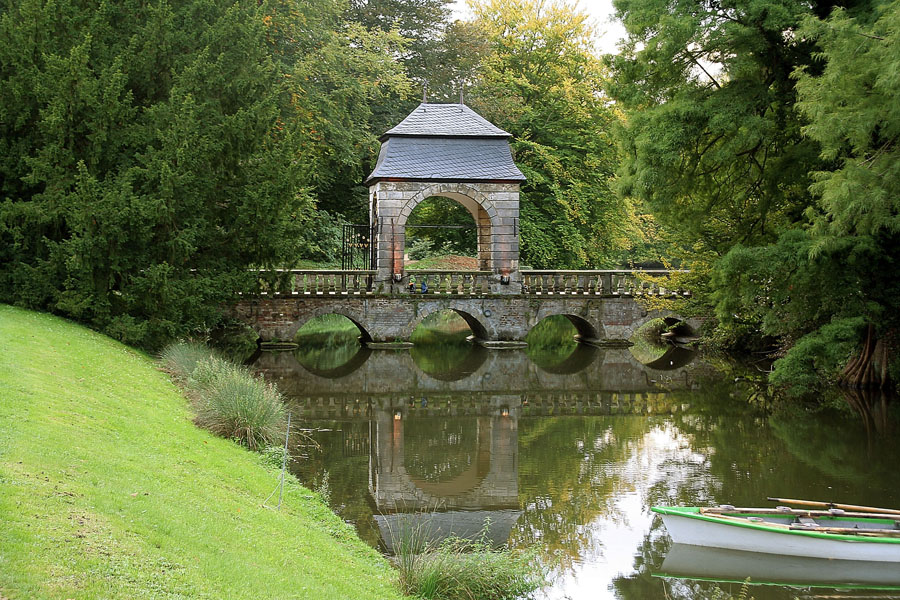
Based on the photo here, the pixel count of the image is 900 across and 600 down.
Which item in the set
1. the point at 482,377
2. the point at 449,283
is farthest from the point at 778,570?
the point at 449,283

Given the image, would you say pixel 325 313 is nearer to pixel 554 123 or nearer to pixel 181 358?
pixel 181 358

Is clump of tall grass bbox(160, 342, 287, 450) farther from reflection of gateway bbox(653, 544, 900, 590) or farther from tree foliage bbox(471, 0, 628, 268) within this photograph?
tree foliage bbox(471, 0, 628, 268)

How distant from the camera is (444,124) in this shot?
22516 mm

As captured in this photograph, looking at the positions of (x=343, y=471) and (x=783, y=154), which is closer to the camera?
(x=343, y=471)

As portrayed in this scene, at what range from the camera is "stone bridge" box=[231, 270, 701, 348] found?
2161 cm

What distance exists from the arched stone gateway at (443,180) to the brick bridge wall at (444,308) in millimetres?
521

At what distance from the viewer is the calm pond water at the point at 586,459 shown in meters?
7.49

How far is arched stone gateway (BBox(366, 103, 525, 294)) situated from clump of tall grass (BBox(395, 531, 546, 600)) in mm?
16159

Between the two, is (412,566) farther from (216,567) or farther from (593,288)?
(593,288)

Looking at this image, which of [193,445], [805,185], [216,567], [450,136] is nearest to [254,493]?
[193,445]

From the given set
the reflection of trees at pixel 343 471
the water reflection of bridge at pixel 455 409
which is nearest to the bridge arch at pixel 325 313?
the water reflection of bridge at pixel 455 409

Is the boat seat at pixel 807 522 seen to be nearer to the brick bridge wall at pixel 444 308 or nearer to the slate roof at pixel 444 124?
the brick bridge wall at pixel 444 308

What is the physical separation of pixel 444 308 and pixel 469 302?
28.5 inches

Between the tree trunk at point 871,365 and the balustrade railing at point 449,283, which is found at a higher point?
the balustrade railing at point 449,283
